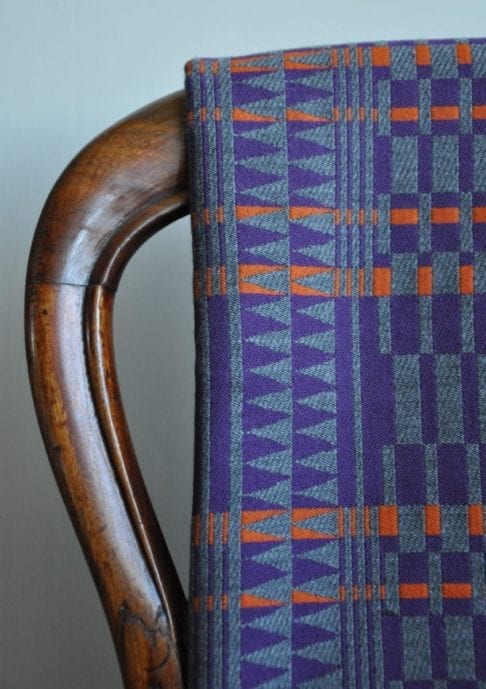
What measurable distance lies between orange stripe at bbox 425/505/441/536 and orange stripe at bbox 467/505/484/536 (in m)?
0.02

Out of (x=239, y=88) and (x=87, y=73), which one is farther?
(x=87, y=73)

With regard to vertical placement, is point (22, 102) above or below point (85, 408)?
above

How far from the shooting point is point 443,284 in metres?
0.48

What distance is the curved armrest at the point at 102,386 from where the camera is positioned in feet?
1.51

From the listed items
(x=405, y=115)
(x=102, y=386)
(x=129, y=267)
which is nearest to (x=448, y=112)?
(x=405, y=115)

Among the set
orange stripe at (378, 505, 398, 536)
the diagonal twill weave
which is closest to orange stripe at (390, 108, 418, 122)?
the diagonal twill weave

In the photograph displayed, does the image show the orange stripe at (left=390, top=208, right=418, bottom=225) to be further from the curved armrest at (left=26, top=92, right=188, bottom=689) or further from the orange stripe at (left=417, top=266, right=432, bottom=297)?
the curved armrest at (left=26, top=92, right=188, bottom=689)

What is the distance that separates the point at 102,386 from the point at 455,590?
0.26 meters

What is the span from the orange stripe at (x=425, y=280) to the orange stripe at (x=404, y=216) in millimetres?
31

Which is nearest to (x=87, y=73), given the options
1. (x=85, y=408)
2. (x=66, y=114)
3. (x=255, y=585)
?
(x=66, y=114)

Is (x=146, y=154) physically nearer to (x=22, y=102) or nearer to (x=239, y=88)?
(x=239, y=88)

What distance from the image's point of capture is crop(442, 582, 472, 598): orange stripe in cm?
47

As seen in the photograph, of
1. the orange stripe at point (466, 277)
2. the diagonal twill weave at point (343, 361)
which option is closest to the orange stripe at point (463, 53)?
the diagonal twill weave at point (343, 361)

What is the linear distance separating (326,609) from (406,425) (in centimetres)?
13
